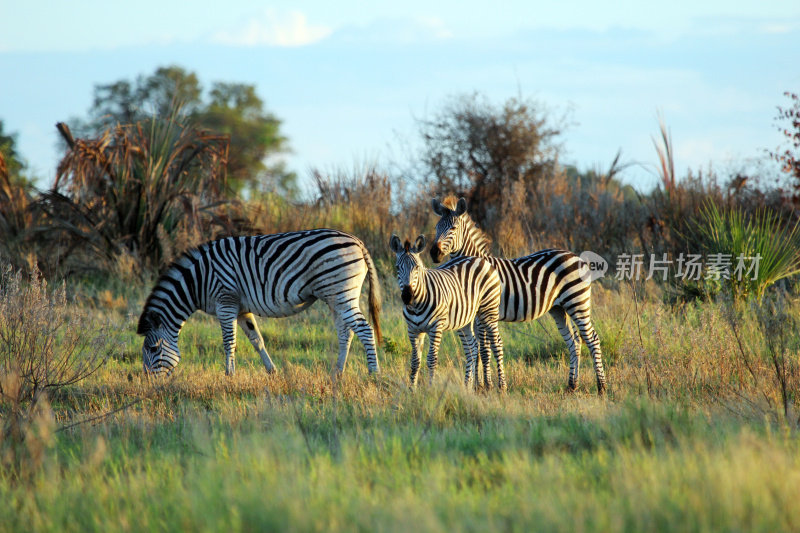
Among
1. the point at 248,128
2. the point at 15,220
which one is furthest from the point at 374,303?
the point at 248,128

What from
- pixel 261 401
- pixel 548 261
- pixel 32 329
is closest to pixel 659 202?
pixel 548 261

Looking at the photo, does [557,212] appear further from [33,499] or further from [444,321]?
[33,499]

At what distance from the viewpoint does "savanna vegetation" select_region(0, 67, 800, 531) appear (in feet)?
12.1

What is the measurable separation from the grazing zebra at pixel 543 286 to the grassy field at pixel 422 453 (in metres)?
0.49

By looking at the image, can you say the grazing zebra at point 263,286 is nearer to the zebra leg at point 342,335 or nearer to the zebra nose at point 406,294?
the zebra leg at point 342,335

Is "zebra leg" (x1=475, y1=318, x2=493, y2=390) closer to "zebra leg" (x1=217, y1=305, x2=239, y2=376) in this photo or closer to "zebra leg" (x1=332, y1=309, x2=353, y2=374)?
"zebra leg" (x1=332, y1=309, x2=353, y2=374)

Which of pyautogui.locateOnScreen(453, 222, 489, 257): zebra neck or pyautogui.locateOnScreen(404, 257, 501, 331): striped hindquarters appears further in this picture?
pyautogui.locateOnScreen(453, 222, 489, 257): zebra neck

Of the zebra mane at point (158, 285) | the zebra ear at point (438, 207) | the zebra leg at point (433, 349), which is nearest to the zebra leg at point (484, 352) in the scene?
the zebra leg at point (433, 349)

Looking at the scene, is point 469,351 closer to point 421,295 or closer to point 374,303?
point 421,295

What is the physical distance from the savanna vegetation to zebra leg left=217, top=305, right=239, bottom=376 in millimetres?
218

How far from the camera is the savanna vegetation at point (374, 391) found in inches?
145

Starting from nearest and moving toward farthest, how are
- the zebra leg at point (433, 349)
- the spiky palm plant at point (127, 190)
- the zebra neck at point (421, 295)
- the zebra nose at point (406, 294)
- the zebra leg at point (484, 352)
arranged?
the zebra nose at point (406, 294), the zebra neck at point (421, 295), the zebra leg at point (433, 349), the zebra leg at point (484, 352), the spiky palm plant at point (127, 190)

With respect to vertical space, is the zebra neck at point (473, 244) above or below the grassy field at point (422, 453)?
above

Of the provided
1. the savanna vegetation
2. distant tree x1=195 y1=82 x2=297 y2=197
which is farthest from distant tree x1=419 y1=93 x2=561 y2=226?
distant tree x1=195 y1=82 x2=297 y2=197
